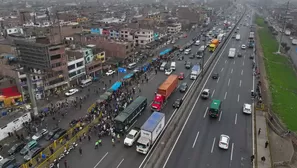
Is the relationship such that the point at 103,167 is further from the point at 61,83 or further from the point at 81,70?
the point at 81,70

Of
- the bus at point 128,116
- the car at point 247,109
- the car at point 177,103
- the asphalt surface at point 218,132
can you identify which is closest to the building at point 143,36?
the asphalt surface at point 218,132

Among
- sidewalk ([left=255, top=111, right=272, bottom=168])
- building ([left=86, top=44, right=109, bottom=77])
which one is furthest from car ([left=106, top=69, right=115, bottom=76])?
sidewalk ([left=255, top=111, right=272, bottom=168])

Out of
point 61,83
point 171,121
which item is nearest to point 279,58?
point 171,121

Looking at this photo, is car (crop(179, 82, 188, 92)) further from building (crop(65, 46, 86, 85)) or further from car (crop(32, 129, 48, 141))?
car (crop(32, 129, 48, 141))

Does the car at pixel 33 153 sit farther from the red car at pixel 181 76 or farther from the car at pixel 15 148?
the red car at pixel 181 76

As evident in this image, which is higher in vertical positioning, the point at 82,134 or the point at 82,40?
the point at 82,40

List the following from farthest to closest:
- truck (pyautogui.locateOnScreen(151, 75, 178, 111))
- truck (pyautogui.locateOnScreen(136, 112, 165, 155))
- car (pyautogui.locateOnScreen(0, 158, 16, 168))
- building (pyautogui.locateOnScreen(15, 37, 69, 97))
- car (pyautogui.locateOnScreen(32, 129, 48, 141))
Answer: truck (pyautogui.locateOnScreen(151, 75, 178, 111)) → building (pyautogui.locateOnScreen(15, 37, 69, 97)) → car (pyautogui.locateOnScreen(32, 129, 48, 141)) → truck (pyautogui.locateOnScreen(136, 112, 165, 155)) → car (pyautogui.locateOnScreen(0, 158, 16, 168))
